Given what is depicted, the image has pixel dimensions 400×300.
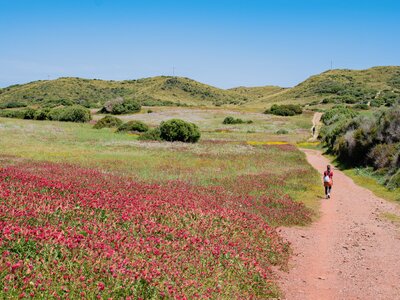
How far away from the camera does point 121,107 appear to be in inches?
3853

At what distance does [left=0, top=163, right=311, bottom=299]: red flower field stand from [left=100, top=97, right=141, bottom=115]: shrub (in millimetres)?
84938

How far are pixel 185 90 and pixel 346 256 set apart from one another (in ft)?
572

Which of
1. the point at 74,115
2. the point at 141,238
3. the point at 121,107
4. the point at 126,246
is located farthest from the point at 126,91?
the point at 126,246

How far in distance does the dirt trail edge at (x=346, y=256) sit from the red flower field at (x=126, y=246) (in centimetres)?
74

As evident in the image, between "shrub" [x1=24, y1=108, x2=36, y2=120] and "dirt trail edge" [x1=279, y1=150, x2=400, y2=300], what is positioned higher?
"shrub" [x1=24, y1=108, x2=36, y2=120]

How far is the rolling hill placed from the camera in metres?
138

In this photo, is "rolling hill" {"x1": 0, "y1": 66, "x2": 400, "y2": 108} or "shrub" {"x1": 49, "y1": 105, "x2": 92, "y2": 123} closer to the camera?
"shrub" {"x1": 49, "y1": 105, "x2": 92, "y2": 123}

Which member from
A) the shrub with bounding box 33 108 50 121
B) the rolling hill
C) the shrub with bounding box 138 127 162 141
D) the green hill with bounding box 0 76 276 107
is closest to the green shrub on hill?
the shrub with bounding box 138 127 162 141

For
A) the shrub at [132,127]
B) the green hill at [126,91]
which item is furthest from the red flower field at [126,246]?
the green hill at [126,91]

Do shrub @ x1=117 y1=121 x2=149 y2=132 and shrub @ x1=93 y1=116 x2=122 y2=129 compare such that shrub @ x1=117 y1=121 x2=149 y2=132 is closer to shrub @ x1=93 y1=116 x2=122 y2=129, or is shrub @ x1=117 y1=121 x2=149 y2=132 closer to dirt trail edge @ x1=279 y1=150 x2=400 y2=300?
shrub @ x1=93 y1=116 x2=122 y2=129

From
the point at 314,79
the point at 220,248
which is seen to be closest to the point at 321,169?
the point at 220,248

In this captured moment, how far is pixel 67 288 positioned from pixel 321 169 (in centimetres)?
2871

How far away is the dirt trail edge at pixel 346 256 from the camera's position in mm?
9227

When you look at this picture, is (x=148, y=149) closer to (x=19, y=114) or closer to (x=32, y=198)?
(x=32, y=198)
